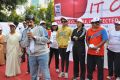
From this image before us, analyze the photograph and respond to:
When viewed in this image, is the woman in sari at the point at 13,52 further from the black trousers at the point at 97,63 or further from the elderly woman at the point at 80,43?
the black trousers at the point at 97,63

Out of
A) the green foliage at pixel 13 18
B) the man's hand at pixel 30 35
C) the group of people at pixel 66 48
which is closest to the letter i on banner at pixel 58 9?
the group of people at pixel 66 48

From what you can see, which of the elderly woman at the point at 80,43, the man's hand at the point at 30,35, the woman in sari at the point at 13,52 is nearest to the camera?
the man's hand at the point at 30,35

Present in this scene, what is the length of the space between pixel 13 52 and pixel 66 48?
1.99 meters

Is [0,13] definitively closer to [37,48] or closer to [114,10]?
[114,10]

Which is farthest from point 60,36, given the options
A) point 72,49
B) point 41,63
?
point 41,63

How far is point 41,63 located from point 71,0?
6.67 meters

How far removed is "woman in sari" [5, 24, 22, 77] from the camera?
34.0 feet

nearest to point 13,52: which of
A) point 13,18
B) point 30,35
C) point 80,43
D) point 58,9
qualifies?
point 80,43

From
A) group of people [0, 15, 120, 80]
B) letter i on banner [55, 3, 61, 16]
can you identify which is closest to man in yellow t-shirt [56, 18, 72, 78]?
group of people [0, 15, 120, 80]

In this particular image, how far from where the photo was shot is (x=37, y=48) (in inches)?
268

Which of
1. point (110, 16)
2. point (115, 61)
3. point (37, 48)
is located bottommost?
point (115, 61)

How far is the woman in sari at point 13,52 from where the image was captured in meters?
10.4

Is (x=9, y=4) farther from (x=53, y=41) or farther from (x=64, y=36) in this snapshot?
(x=64, y=36)

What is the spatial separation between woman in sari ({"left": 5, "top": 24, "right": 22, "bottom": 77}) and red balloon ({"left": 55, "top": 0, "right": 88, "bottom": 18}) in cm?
323
